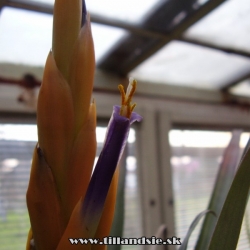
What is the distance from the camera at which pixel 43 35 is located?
0.80m

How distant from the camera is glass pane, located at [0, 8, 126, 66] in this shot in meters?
0.73

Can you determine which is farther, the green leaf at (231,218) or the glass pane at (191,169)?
the glass pane at (191,169)

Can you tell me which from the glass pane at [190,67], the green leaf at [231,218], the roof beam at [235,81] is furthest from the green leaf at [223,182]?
the roof beam at [235,81]

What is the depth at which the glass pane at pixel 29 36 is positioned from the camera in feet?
2.39

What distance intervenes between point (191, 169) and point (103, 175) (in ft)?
3.56

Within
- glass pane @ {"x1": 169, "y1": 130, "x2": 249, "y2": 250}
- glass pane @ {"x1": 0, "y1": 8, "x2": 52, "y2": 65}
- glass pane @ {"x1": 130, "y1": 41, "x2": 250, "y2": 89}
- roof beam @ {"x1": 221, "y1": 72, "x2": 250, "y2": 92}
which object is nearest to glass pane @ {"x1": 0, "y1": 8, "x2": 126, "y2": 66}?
glass pane @ {"x1": 0, "y1": 8, "x2": 52, "y2": 65}

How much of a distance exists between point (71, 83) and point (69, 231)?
95 millimetres

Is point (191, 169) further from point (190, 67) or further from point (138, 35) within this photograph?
point (138, 35)

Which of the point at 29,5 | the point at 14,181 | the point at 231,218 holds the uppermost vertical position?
the point at 29,5

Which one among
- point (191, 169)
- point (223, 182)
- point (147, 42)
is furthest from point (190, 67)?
point (223, 182)

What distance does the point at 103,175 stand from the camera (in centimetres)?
19

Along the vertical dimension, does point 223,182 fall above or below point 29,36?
below

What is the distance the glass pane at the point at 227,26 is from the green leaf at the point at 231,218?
0.67 m

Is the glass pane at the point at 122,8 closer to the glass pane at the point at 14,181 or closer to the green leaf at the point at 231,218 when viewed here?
the glass pane at the point at 14,181
